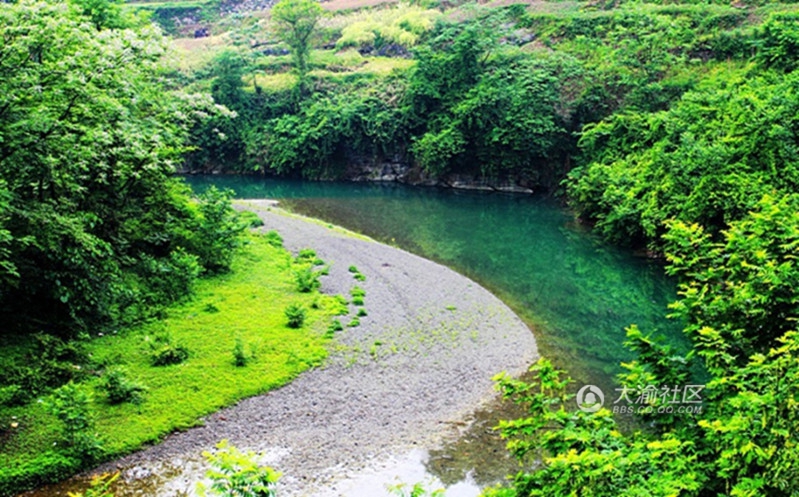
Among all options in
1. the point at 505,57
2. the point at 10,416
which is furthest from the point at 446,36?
the point at 10,416

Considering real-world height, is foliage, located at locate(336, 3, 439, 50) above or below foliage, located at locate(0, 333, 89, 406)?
above

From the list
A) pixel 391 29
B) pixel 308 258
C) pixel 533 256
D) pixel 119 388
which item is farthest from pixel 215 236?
pixel 391 29

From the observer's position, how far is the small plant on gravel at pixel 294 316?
20.8 metres

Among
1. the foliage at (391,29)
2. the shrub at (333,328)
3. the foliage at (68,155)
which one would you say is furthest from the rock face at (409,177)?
the foliage at (68,155)

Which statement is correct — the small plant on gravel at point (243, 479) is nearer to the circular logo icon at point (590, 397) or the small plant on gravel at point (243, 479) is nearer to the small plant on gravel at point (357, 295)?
the circular logo icon at point (590, 397)

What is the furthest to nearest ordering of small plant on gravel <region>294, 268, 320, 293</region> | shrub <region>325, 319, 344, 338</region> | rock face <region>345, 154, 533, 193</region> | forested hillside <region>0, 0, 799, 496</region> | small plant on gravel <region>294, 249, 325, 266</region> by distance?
rock face <region>345, 154, 533, 193</region>, small plant on gravel <region>294, 249, 325, 266</region>, small plant on gravel <region>294, 268, 320, 293</region>, shrub <region>325, 319, 344, 338</region>, forested hillside <region>0, 0, 799, 496</region>

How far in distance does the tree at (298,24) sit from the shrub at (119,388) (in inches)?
2042

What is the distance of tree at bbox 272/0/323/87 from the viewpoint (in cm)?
6066

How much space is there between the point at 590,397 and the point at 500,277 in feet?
38.3

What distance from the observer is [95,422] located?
14.2 metres

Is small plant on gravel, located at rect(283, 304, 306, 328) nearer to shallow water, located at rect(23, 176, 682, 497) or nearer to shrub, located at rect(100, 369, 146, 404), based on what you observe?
shrub, located at rect(100, 369, 146, 404)

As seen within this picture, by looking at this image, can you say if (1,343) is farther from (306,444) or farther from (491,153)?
(491,153)

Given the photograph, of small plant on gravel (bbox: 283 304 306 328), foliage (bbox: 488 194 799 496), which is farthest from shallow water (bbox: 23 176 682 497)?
small plant on gravel (bbox: 283 304 306 328)

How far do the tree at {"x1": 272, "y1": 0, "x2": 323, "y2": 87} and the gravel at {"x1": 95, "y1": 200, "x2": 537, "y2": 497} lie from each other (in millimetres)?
42734
